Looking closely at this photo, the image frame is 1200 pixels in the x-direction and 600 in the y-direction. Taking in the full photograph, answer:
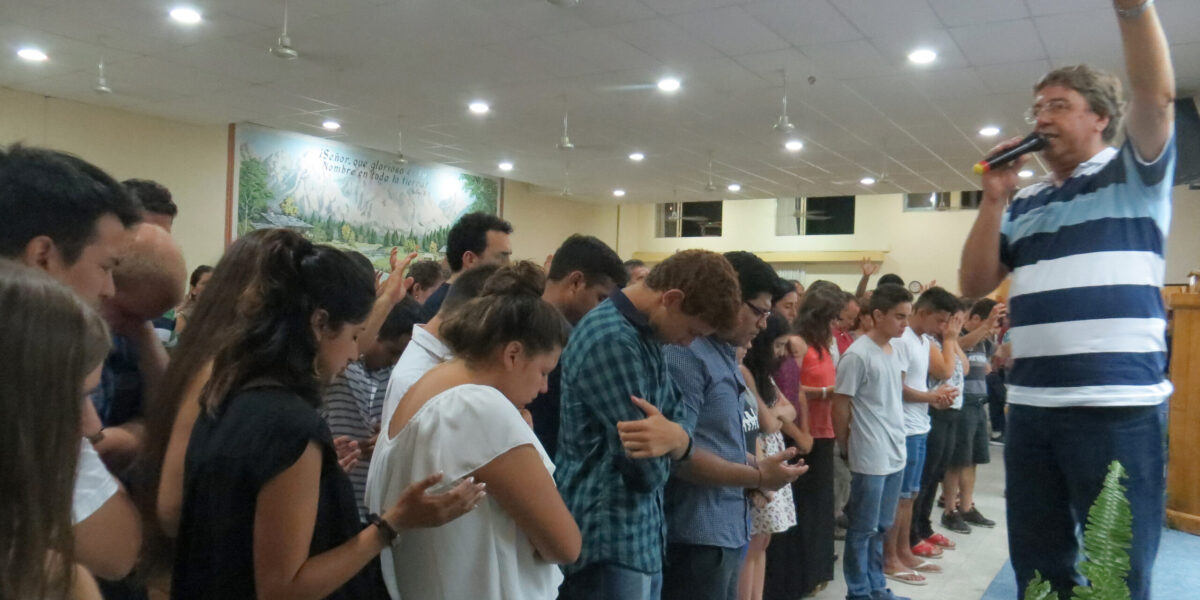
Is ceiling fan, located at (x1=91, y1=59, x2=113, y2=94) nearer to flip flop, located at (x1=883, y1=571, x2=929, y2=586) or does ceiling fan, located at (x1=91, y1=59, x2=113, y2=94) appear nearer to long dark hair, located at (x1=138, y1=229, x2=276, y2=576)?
long dark hair, located at (x1=138, y1=229, x2=276, y2=576)

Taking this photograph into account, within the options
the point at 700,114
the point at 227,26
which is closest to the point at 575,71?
the point at 700,114

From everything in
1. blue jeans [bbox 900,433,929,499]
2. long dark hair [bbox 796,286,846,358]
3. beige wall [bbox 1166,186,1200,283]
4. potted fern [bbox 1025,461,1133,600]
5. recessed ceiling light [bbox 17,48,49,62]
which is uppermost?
recessed ceiling light [bbox 17,48,49,62]

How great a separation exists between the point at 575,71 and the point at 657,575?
17.8 feet

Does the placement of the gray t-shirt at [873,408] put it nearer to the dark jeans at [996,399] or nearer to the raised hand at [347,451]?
the raised hand at [347,451]

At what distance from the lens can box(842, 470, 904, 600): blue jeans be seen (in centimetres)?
367

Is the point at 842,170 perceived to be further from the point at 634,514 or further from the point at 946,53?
the point at 634,514

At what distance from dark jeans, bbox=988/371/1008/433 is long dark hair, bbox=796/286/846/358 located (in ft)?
15.3

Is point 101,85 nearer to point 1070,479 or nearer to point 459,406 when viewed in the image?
point 459,406

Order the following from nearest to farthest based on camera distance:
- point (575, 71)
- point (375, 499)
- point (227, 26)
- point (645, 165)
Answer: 1. point (375, 499)
2. point (227, 26)
3. point (575, 71)
4. point (645, 165)

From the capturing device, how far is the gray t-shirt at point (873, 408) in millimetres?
3707

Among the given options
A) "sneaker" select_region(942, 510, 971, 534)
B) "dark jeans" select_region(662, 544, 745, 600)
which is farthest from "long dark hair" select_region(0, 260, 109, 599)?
"sneaker" select_region(942, 510, 971, 534)

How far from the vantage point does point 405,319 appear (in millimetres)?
2936

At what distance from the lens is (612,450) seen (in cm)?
182

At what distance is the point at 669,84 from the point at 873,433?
4170 mm
